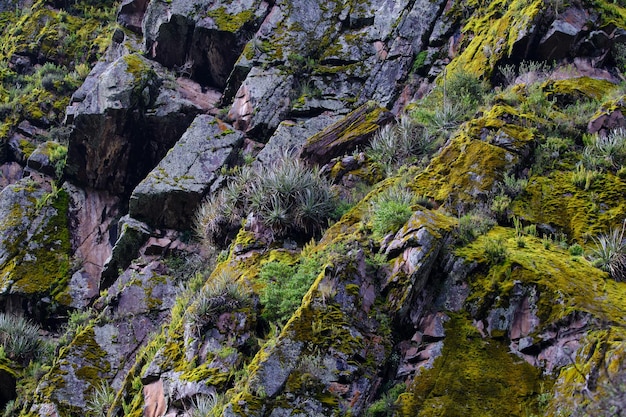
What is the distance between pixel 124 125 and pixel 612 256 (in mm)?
12677

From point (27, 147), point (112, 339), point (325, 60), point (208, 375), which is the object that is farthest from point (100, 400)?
point (325, 60)

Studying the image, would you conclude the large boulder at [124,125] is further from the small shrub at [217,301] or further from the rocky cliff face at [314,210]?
the small shrub at [217,301]

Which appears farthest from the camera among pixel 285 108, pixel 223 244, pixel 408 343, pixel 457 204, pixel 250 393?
pixel 285 108

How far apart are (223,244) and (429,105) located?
5658 mm

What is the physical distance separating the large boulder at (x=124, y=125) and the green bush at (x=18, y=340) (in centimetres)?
499

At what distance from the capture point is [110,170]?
1545 centimetres

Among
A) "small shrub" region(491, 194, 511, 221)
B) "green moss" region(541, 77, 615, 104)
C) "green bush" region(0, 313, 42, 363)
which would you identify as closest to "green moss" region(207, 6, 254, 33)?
"green moss" region(541, 77, 615, 104)

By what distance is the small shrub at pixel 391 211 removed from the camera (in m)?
7.58

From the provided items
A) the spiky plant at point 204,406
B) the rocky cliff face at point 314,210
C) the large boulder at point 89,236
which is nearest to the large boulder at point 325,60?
the rocky cliff face at point 314,210

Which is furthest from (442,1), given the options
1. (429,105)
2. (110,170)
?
(110,170)

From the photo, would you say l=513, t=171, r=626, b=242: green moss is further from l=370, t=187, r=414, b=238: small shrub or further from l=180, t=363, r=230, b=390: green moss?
l=180, t=363, r=230, b=390: green moss

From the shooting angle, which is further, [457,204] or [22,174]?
[22,174]

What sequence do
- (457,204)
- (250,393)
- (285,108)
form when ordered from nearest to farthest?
(250,393)
(457,204)
(285,108)

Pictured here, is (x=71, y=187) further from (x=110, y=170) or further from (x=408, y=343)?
(x=408, y=343)
